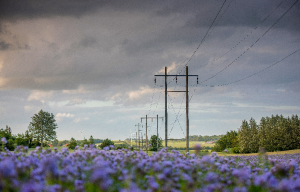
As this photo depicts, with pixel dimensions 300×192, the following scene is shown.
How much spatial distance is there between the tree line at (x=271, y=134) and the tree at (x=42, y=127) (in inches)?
2726

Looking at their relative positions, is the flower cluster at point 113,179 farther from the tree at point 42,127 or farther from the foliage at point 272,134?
the tree at point 42,127

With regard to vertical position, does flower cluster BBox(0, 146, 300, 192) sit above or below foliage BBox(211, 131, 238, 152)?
above

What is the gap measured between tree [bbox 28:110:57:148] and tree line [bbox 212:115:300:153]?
2726 inches

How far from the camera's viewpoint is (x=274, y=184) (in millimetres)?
5070

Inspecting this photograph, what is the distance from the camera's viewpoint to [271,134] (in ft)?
272

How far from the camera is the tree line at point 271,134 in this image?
7925 centimetres

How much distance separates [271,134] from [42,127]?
8079cm

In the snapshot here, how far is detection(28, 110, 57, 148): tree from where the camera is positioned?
96.8 m

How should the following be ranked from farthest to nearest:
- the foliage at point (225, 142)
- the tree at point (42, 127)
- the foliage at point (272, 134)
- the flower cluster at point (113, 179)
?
the foliage at point (225, 142)
the tree at point (42, 127)
the foliage at point (272, 134)
the flower cluster at point (113, 179)

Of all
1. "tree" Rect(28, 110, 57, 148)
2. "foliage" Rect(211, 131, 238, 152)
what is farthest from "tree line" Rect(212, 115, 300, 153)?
"tree" Rect(28, 110, 57, 148)

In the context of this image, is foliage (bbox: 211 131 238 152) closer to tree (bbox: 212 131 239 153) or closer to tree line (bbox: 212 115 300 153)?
tree (bbox: 212 131 239 153)

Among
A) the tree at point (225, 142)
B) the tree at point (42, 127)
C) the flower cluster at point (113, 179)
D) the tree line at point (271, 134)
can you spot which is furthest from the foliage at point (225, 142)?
the flower cluster at point (113, 179)

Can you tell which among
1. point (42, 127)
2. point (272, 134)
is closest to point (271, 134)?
point (272, 134)

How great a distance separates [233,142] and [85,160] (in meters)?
124
